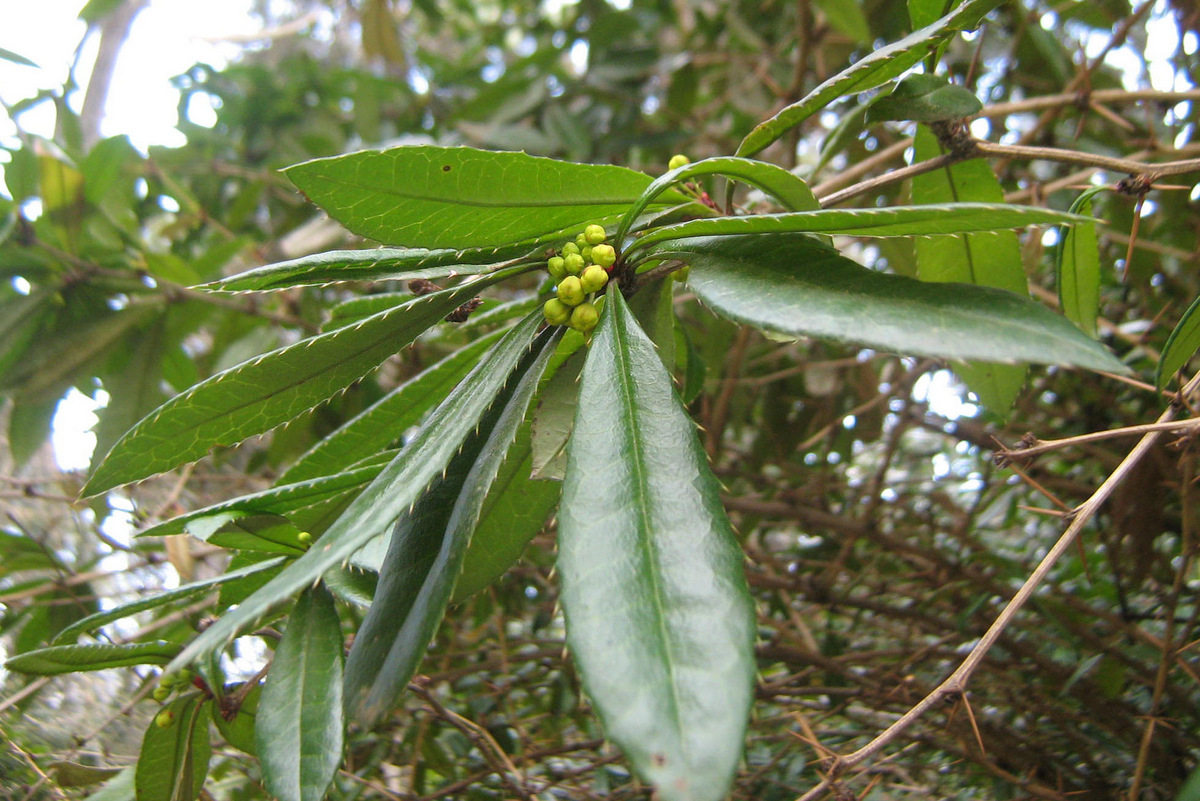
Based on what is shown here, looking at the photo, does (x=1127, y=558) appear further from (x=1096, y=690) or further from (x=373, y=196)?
(x=373, y=196)

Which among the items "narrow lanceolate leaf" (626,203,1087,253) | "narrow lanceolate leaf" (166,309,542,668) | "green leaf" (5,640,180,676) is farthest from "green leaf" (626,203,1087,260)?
"green leaf" (5,640,180,676)

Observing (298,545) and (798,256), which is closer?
(798,256)

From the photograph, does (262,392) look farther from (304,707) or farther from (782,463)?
(782,463)

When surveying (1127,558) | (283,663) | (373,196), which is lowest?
(283,663)

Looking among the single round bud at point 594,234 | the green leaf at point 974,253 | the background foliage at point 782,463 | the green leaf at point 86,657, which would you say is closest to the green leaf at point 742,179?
the single round bud at point 594,234

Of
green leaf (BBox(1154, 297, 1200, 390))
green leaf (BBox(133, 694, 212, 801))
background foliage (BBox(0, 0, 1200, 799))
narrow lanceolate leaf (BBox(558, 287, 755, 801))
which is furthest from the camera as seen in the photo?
background foliage (BBox(0, 0, 1200, 799))

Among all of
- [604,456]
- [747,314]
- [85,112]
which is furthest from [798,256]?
[85,112]

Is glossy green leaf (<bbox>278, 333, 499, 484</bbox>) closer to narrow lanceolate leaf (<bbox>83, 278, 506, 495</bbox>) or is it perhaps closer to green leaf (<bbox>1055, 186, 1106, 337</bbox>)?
narrow lanceolate leaf (<bbox>83, 278, 506, 495</bbox>)
